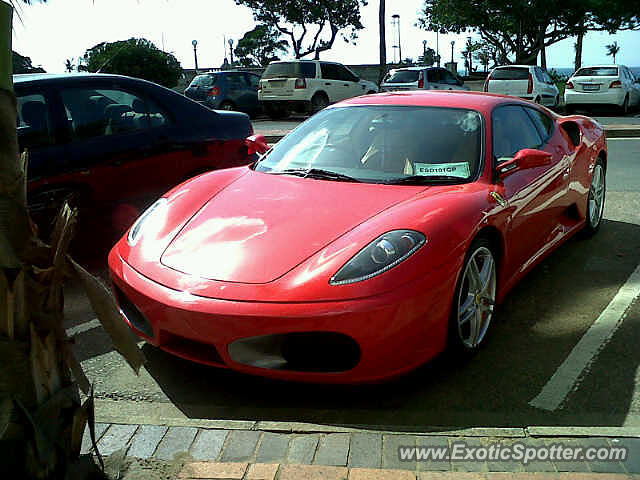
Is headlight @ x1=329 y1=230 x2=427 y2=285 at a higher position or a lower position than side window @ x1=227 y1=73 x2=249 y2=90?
lower

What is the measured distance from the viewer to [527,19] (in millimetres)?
35250

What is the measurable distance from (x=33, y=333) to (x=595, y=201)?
5188 millimetres

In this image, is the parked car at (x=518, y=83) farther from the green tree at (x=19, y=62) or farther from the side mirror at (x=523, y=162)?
the green tree at (x=19, y=62)

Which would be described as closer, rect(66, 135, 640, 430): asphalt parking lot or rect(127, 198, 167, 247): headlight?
rect(66, 135, 640, 430): asphalt parking lot

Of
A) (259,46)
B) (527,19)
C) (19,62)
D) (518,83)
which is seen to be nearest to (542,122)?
(19,62)

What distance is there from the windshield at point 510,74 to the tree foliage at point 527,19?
47.1 ft

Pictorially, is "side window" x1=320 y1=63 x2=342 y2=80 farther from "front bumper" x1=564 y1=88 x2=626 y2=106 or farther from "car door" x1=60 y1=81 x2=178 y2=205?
"car door" x1=60 y1=81 x2=178 y2=205

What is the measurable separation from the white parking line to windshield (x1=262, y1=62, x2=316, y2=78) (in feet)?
52.6

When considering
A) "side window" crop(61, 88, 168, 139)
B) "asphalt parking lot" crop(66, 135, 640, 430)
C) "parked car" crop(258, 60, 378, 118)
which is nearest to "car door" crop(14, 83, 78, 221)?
"side window" crop(61, 88, 168, 139)

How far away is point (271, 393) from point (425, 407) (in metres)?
0.69

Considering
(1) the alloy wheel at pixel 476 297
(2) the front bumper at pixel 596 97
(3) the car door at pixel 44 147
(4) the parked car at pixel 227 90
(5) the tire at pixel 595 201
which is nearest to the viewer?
(1) the alloy wheel at pixel 476 297

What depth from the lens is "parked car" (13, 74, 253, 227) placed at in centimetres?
500

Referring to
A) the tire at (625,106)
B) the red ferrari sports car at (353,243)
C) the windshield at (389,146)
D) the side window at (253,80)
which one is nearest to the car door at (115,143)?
the red ferrari sports car at (353,243)

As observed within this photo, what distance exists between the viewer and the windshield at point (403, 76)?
801 inches
